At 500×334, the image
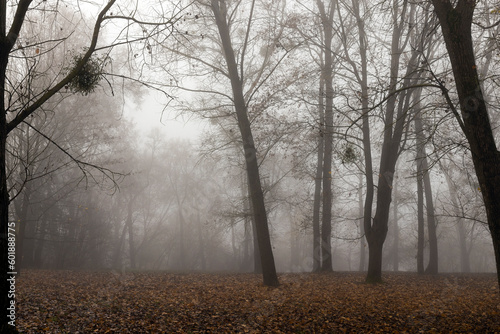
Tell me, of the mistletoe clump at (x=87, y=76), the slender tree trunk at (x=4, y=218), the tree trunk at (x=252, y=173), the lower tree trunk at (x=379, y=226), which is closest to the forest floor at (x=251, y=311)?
the tree trunk at (x=252, y=173)

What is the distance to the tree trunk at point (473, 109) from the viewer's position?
4668 mm

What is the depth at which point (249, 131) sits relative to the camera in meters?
10.2

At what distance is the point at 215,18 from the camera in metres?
10.6

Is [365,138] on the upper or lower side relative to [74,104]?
lower

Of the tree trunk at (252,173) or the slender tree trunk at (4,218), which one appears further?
the tree trunk at (252,173)

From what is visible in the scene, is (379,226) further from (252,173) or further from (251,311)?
(251,311)

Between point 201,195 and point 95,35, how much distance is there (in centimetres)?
2977

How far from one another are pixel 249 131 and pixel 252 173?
46.5 inches

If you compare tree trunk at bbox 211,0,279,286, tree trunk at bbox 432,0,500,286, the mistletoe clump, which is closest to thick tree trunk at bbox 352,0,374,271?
tree trunk at bbox 211,0,279,286

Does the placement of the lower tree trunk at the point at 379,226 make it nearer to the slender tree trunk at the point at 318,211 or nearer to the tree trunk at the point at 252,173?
the tree trunk at the point at 252,173

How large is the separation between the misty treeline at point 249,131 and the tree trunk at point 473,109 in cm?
3

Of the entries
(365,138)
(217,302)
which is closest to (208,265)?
(365,138)

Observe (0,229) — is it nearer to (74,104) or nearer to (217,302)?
(217,302)

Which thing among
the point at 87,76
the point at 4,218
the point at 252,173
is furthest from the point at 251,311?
the point at 87,76
